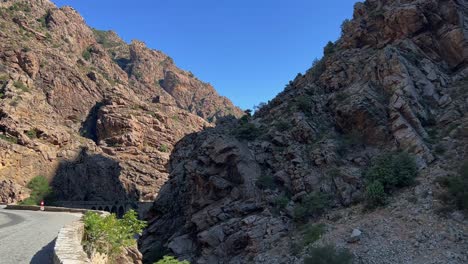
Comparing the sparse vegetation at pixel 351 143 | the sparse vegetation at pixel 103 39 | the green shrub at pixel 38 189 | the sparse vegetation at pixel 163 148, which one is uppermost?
the sparse vegetation at pixel 103 39

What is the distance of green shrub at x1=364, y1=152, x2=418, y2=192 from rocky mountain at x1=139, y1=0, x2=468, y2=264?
0.09 metres

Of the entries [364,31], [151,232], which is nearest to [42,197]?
[151,232]

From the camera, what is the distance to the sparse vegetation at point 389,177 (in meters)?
22.3

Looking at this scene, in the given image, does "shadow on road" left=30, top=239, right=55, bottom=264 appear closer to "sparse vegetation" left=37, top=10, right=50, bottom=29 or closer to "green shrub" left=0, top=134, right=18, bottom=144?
"green shrub" left=0, top=134, right=18, bottom=144

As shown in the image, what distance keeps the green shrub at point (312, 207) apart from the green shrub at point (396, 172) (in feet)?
9.98

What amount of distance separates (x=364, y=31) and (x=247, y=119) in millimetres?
14415

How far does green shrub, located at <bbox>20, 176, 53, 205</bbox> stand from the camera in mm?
59531

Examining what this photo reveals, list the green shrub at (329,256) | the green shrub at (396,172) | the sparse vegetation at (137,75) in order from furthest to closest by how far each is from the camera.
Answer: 1. the sparse vegetation at (137,75)
2. the green shrub at (396,172)
3. the green shrub at (329,256)

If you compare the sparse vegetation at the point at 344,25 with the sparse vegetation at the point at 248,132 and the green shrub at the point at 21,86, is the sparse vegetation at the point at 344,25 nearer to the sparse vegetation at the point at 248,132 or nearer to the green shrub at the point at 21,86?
the sparse vegetation at the point at 248,132

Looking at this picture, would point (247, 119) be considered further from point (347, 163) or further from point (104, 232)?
point (104, 232)

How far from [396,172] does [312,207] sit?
217 inches

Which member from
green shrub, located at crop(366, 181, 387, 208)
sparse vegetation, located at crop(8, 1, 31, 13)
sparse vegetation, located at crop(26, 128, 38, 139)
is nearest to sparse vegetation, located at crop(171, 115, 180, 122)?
sparse vegetation, located at crop(26, 128, 38, 139)

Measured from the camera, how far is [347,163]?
26906 millimetres

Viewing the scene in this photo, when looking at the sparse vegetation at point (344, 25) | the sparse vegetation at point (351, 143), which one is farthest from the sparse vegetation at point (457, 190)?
the sparse vegetation at point (344, 25)
